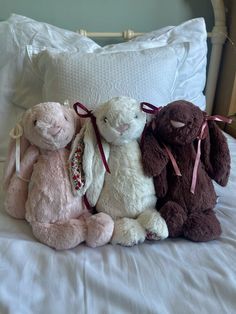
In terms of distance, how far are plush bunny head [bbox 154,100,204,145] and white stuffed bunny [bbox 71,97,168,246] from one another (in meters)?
0.05

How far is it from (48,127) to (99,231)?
27 cm

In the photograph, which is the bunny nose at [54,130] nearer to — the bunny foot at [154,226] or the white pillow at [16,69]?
the bunny foot at [154,226]

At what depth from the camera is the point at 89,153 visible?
0.76 m

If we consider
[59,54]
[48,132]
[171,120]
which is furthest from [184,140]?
[59,54]

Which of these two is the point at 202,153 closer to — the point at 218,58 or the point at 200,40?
the point at 200,40

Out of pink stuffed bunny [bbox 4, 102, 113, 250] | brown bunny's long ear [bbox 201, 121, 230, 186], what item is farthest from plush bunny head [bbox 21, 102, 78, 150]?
brown bunny's long ear [bbox 201, 121, 230, 186]

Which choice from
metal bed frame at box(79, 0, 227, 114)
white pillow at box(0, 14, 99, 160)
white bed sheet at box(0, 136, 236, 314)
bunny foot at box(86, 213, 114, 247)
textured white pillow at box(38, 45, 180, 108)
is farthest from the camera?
metal bed frame at box(79, 0, 227, 114)

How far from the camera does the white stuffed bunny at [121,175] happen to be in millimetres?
717

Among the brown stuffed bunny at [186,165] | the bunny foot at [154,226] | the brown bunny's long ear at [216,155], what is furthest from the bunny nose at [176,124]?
the bunny foot at [154,226]

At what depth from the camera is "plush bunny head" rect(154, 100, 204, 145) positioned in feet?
2.40

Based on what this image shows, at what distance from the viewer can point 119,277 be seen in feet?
2.00

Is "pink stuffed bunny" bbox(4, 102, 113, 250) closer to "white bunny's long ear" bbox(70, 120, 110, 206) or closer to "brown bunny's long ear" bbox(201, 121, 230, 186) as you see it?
"white bunny's long ear" bbox(70, 120, 110, 206)

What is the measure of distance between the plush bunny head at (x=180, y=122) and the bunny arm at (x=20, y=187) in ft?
1.09

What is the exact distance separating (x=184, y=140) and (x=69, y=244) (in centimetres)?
36
